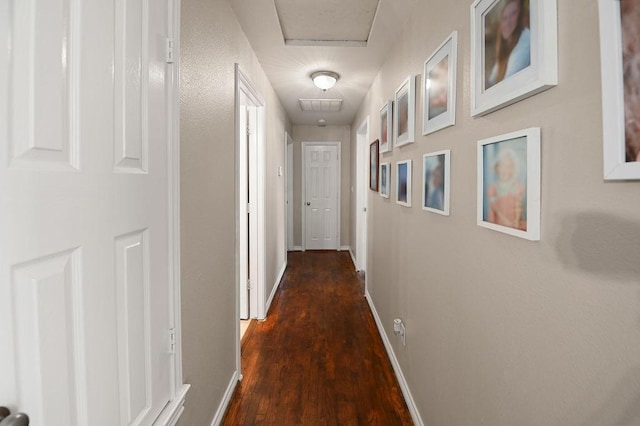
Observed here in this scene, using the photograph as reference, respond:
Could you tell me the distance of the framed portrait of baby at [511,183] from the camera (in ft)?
2.83

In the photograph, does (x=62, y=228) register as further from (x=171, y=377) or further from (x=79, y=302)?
(x=171, y=377)

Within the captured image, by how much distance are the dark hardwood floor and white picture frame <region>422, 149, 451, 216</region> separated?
46.5 inches

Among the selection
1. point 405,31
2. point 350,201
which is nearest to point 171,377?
point 405,31

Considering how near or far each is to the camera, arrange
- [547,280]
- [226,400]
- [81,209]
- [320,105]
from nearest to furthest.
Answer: [81,209] < [547,280] < [226,400] < [320,105]

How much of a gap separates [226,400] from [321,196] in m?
4.72

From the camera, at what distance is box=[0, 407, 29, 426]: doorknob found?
0.55 m

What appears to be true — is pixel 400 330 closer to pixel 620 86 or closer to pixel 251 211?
pixel 251 211

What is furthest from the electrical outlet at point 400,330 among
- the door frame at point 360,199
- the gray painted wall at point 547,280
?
the door frame at point 360,199

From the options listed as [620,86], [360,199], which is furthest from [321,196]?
[620,86]

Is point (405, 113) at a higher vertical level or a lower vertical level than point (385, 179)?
higher

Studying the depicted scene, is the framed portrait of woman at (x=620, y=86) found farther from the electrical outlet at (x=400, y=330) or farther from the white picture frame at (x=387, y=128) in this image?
the white picture frame at (x=387, y=128)

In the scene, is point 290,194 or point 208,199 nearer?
point 208,199

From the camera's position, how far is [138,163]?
97 centimetres

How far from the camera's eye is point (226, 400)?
1946mm
